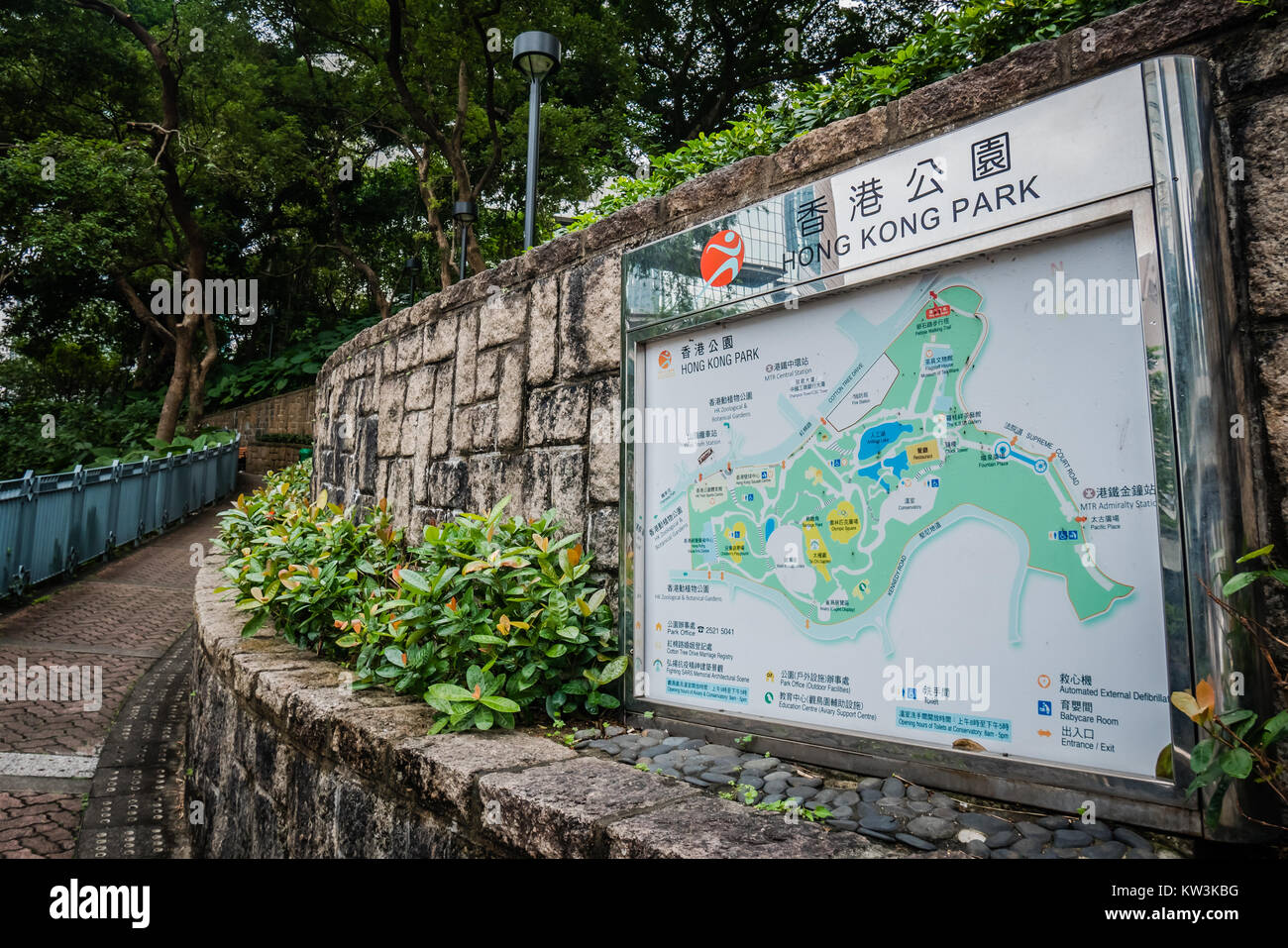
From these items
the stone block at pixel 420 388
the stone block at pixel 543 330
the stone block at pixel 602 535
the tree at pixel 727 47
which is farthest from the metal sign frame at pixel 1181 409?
the tree at pixel 727 47

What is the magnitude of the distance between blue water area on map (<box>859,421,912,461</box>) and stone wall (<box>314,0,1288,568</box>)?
71 centimetres

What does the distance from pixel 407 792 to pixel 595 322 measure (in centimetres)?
175

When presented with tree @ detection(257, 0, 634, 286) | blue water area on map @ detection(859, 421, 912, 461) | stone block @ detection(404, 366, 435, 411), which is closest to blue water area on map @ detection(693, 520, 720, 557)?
blue water area on map @ detection(859, 421, 912, 461)

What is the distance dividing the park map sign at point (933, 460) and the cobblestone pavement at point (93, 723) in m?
3.05

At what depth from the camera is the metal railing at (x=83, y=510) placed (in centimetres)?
796

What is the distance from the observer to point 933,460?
6.31 feet

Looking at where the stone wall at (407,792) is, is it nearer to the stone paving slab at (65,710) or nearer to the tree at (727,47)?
the stone paving slab at (65,710)

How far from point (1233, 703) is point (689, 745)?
134cm

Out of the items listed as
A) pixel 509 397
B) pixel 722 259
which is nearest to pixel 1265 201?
pixel 722 259

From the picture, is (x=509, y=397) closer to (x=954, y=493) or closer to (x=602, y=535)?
(x=602, y=535)

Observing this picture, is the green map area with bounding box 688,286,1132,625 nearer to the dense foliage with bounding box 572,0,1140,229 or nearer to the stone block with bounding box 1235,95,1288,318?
the stone block with bounding box 1235,95,1288,318

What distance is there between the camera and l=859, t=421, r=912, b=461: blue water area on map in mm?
1988

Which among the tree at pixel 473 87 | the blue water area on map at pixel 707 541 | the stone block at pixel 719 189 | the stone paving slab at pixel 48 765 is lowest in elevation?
the stone paving slab at pixel 48 765
